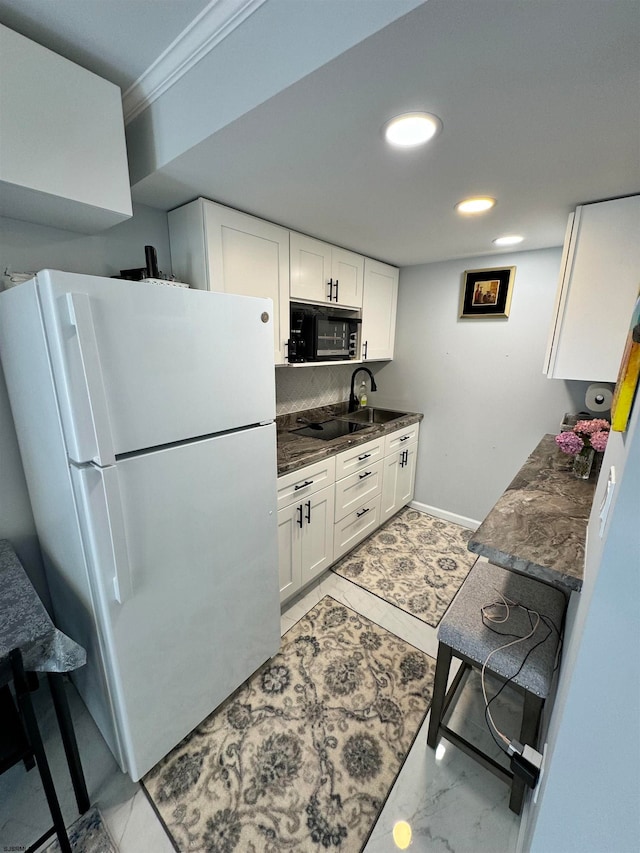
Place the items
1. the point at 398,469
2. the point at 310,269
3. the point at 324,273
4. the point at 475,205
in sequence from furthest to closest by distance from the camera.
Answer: the point at 398,469 < the point at 324,273 < the point at 310,269 < the point at 475,205

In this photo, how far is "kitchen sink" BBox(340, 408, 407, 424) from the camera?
3.15 m

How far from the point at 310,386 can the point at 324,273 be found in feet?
2.97

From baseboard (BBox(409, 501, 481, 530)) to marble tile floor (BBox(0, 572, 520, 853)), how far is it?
162 centimetres

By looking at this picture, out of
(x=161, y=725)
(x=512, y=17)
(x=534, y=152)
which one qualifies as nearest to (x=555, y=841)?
(x=161, y=725)

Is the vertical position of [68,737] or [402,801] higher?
[68,737]

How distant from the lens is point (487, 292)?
261 cm

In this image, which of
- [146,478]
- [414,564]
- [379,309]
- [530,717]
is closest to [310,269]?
[379,309]

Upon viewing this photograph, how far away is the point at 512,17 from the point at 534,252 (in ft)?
6.81

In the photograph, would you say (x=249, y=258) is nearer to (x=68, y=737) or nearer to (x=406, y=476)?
(x=68, y=737)

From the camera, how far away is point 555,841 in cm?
69

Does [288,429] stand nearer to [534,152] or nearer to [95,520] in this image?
[95,520]

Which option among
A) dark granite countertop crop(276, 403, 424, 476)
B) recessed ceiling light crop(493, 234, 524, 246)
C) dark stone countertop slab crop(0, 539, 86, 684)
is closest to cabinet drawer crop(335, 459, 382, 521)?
dark granite countertop crop(276, 403, 424, 476)

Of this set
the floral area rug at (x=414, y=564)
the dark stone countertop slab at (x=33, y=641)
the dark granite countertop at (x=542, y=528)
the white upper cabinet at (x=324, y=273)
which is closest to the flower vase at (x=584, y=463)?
the dark granite countertop at (x=542, y=528)

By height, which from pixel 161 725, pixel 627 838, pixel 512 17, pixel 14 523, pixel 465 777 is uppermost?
pixel 512 17
